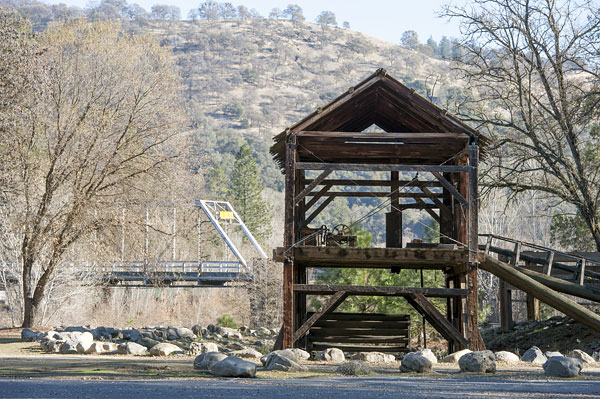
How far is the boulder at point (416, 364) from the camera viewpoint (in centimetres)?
1346

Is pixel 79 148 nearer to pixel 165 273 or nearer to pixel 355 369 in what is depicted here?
pixel 355 369

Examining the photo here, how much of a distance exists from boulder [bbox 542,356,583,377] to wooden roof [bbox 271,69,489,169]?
631cm

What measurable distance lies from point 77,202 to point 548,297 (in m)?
14.3

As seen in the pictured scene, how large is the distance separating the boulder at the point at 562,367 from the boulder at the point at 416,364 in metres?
2.05

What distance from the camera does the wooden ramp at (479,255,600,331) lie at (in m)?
18.4

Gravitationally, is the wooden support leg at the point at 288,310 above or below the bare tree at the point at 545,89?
below

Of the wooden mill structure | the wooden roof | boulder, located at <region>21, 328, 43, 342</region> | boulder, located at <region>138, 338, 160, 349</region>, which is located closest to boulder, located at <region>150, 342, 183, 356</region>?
the wooden mill structure

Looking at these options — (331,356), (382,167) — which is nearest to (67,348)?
(331,356)

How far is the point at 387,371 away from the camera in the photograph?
45.8 feet

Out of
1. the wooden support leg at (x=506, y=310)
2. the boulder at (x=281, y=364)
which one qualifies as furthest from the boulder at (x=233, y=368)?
the wooden support leg at (x=506, y=310)

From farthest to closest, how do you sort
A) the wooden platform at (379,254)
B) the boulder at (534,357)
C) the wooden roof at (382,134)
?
the wooden roof at (382,134), the wooden platform at (379,254), the boulder at (534,357)

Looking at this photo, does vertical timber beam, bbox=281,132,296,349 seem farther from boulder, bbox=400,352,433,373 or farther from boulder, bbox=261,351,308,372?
boulder, bbox=400,352,433,373

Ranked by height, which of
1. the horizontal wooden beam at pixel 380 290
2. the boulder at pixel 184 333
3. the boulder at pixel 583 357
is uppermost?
the horizontal wooden beam at pixel 380 290

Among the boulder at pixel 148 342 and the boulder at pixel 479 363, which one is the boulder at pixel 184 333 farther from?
the boulder at pixel 479 363
